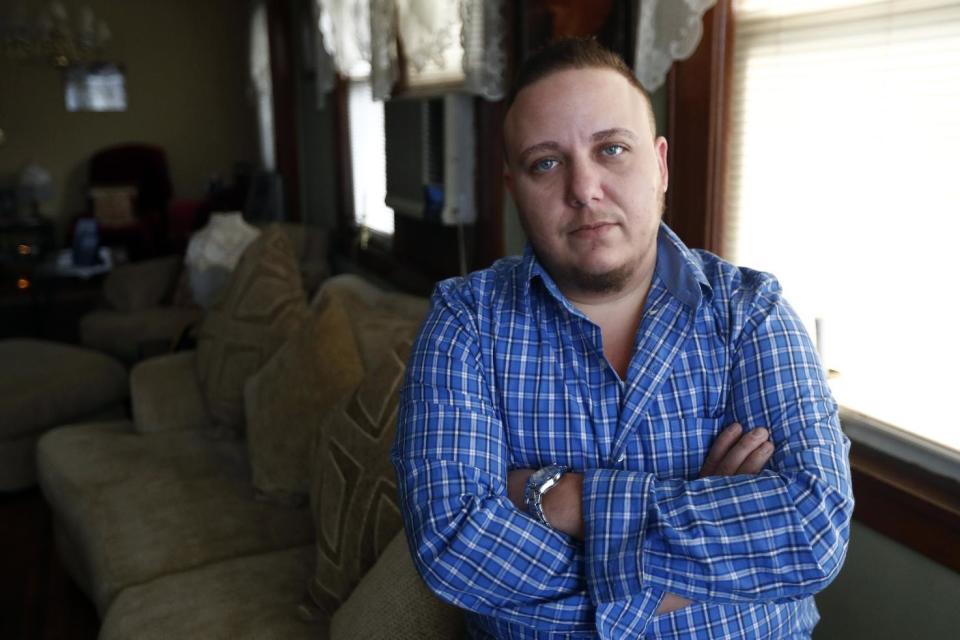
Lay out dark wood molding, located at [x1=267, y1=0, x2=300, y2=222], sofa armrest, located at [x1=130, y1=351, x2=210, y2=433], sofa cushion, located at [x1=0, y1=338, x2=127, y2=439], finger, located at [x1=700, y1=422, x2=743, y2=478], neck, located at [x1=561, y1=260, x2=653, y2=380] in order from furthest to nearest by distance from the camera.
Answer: dark wood molding, located at [x1=267, y1=0, x2=300, y2=222] < sofa cushion, located at [x1=0, y1=338, x2=127, y2=439] < sofa armrest, located at [x1=130, y1=351, x2=210, y2=433] < neck, located at [x1=561, y1=260, x2=653, y2=380] < finger, located at [x1=700, y1=422, x2=743, y2=478]

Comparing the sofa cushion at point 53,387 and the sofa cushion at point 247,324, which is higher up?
the sofa cushion at point 247,324

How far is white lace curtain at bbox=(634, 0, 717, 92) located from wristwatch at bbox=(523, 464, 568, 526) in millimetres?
817

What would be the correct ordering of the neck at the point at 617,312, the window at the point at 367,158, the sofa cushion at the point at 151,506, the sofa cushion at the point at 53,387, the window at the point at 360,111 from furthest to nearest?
the window at the point at 367,158 < the window at the point at 360,111 < the sofa cushion at the point at 53,387 < the sofa cushion at the point at 151,506 < the neck at the point at 617,312

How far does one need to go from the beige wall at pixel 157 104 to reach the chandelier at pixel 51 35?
0.67 metres

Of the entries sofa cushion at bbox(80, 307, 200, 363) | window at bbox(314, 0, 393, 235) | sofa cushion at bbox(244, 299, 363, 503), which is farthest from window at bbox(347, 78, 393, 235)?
sofa cushion at bbox(244, 299, 363, 503)

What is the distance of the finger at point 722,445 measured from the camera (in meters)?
1.04

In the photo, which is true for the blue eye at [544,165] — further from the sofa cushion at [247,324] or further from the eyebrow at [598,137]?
the sofa cushion at [247,324]

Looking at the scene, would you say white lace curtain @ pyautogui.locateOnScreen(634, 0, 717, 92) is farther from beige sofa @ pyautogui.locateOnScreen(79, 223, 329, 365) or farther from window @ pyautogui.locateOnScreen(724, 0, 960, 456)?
beige sofa @ pyautogui.locateOnScreen(79, 223, 329, 365)

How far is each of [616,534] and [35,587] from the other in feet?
7.55

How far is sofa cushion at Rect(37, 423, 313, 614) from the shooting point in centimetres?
187

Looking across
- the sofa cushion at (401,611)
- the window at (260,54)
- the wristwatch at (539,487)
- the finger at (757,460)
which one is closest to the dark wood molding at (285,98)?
the window at (260,54)

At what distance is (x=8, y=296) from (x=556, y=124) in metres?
6.13

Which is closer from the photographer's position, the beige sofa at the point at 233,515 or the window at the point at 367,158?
the beige sofa at the point at 233,515

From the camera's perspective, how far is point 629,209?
42.4 inches
